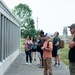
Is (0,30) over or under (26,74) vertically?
over

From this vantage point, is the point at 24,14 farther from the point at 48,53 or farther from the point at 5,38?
the point at 48,53

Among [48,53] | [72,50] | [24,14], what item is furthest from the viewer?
[24,14]

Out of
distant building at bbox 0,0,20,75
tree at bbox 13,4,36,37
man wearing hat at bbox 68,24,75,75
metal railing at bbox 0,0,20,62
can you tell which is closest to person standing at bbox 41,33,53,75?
distant building at bbox 0,0,20,75

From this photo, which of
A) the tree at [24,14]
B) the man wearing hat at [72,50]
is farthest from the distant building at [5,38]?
the tree at [24,14]

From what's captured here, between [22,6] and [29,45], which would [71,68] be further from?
[22,6]

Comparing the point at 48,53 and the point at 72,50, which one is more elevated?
the point at 72,50

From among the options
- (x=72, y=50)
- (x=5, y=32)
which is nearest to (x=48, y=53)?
(x=5, y=32)

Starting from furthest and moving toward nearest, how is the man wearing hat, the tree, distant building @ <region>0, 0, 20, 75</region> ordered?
1. the tree
2. distant building @ <region>0, 0, 20, 75</region>
3. the man wearing hat

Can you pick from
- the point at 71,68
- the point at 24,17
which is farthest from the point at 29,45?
the point at 24,17

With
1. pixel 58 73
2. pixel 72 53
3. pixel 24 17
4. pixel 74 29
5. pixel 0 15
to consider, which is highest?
pixel 24 17

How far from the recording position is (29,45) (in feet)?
58.5

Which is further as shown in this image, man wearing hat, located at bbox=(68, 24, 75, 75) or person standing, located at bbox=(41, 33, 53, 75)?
person standing, located at bbox=(41, 33, 53, 75)

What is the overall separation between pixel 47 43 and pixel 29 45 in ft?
19.7

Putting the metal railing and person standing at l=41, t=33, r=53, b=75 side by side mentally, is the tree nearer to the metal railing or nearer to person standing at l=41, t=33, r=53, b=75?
the metal railing
